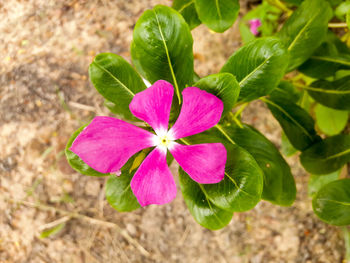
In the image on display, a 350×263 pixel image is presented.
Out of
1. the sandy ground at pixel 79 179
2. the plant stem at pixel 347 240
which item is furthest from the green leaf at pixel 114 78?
the plant stem at pixel 347 240

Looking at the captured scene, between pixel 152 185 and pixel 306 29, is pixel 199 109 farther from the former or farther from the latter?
pixel 306 29

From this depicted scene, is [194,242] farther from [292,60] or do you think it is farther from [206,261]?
[292,60]

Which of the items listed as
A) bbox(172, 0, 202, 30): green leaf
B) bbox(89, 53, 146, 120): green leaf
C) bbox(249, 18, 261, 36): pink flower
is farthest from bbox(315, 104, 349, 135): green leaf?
bbox(89, 53, 146, 120): green leaf

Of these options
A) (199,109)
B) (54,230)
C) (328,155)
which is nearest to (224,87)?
(199,109)

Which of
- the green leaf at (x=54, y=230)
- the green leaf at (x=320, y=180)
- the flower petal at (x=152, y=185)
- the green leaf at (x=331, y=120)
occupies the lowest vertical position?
the green leaf at (x=54, y=230)

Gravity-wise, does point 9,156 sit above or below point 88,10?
below

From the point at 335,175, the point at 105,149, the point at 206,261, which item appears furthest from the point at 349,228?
the point at 105,149

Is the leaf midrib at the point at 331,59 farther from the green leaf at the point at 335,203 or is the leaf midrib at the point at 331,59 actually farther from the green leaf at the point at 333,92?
the green leaf at the point at 335,203
